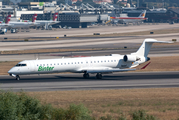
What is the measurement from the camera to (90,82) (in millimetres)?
44500

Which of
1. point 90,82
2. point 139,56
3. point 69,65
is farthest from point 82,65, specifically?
point 139,56

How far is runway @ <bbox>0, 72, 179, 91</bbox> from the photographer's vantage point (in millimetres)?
40312

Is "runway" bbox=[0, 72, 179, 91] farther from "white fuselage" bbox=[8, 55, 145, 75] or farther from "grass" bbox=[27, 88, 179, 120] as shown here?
"grass" bbox=[27, 88, 179, 120]

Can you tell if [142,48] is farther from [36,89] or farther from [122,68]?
[36,89]

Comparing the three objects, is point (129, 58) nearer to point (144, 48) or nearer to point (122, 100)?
point (144, 48)

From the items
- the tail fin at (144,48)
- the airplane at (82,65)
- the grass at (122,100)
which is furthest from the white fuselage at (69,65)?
the grass at (122,100)

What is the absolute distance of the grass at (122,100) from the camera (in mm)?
26188

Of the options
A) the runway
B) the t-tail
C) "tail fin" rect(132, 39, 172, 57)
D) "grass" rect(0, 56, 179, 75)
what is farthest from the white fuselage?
"grass" rect(0, 56, 179, 75)

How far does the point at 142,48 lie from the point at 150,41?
1824mm

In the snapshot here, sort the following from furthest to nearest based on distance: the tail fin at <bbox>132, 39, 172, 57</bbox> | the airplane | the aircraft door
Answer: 1. the tail fin at <bbox>132, 39, 172, 57</bbox>
2. the airplane
3. the aircraft door

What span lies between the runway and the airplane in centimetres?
131

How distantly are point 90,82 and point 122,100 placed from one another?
45.0 feet

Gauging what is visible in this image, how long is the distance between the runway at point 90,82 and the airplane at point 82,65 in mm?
1315

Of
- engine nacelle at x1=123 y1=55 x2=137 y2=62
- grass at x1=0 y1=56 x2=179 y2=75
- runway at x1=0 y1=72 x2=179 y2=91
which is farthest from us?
grass at x1=0 y1=56 x2=179 y2=75
